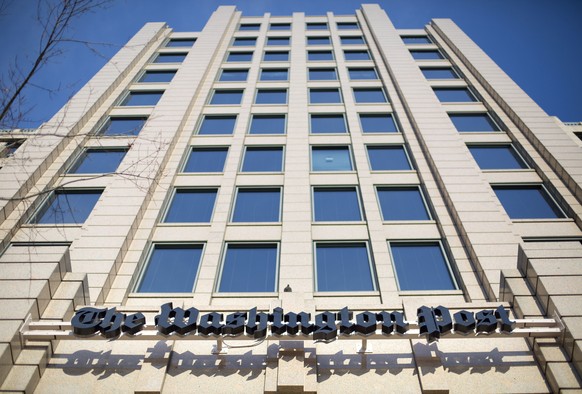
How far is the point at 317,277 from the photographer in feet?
50.6

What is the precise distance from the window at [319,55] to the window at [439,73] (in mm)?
7307

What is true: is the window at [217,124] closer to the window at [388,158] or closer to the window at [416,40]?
the window at [388,158]

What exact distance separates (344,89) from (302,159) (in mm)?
8928

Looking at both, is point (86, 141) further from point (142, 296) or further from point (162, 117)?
point (142, 296)

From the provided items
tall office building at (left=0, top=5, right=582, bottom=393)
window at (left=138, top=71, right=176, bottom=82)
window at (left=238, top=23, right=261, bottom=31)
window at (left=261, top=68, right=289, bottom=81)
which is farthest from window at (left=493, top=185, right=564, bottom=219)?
window at (left=238, top=23, right=261, bottom=31)

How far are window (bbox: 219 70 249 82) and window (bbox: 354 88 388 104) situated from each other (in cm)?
815

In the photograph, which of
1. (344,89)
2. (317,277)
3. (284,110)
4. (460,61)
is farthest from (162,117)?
(460,61)

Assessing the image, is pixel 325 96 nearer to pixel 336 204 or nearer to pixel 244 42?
pixel 336 204

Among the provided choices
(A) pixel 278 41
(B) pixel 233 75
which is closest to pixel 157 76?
(B) pixel 233 75

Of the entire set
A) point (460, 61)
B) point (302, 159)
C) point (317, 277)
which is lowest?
point (317, 277)

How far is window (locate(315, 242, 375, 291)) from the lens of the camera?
15.2 meters

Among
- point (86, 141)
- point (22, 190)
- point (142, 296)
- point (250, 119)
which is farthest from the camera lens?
point (250, 119)

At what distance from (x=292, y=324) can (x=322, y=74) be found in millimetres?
22711

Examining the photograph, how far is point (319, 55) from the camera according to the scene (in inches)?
1321
